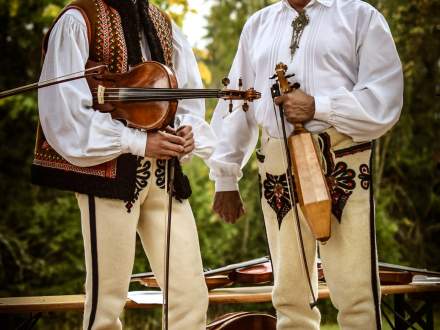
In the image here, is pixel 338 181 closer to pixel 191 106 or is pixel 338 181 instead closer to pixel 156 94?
pixel 191 106

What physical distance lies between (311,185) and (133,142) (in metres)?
0.76

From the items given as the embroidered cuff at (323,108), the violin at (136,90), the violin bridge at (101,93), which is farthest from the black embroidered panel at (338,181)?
the violin bridge at (101,93)

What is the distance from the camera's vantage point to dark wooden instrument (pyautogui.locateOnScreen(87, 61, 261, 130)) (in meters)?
2.86

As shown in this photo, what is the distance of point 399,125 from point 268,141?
5.18 metres

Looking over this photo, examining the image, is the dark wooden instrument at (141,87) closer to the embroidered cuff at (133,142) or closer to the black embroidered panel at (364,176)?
the embroidered cuff at (133,142)

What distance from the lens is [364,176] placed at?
314 centimetres

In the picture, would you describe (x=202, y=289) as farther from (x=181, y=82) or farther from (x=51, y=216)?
(x=51, y=216)

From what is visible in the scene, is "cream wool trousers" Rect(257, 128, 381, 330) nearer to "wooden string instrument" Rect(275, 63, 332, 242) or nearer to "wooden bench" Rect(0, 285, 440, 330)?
"wooden string instrument" Rect(275, 63, 332, 242)

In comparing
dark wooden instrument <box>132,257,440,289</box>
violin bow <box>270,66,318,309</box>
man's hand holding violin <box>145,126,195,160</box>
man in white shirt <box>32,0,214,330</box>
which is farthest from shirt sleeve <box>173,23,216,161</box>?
dark wooden instrument <box>132,257,440,289</box>

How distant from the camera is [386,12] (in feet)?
Answer: 25.2

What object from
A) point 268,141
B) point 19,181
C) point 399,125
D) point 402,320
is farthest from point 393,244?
point 268,141

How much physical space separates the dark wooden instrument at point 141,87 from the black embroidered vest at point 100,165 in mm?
115

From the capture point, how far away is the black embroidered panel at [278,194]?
3240 millimetres

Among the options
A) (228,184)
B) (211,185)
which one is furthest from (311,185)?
(211,185)
